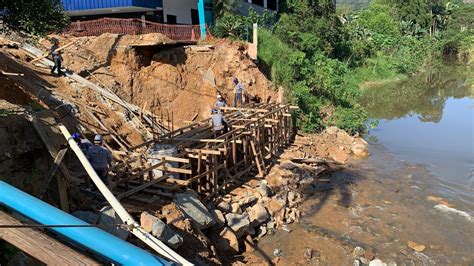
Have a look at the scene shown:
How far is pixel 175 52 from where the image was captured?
20.8 metres

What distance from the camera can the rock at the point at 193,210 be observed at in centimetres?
906

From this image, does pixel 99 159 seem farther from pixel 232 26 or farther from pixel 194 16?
pixel 194 16

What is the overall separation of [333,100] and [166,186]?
57.5 feet

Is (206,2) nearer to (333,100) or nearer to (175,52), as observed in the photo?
(175,52)

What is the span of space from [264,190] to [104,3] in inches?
651

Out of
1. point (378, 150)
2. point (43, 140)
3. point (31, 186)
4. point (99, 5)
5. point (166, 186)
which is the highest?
point (99, 5)

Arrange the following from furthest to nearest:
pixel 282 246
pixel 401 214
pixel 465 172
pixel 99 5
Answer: pixel 99 5 → pixel 465 172 → pixel 401 214 → pixel 282 246

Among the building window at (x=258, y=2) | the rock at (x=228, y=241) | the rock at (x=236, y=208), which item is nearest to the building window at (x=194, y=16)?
the building window at (x=258, y=2)

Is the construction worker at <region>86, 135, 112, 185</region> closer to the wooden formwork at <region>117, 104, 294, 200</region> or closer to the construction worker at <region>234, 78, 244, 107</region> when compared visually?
the wooden formwork at <region>117, 104, 294, 200</region>

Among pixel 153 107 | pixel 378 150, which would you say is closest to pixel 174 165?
pixel 153 107

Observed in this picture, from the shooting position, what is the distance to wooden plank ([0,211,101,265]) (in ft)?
7.09

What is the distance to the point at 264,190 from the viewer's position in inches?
499

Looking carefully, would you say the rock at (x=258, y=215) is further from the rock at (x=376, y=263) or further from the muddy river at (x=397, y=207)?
the rock at (x=376, y=263)

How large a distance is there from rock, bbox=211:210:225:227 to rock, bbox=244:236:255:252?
33.3 inches
